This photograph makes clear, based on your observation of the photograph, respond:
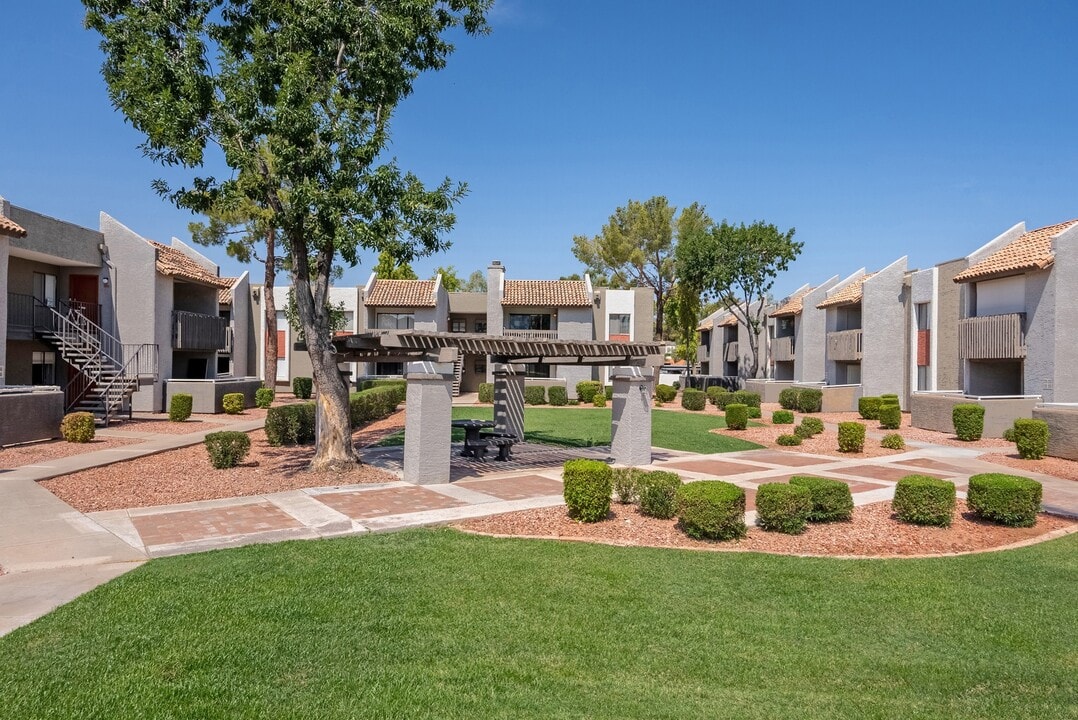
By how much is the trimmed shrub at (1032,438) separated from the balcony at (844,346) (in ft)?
58.5

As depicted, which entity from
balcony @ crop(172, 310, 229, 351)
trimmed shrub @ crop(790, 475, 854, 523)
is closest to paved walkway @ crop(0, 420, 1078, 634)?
trimmed shrub @ crop(790, 475, 854, 523)

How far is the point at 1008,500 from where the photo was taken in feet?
32.6

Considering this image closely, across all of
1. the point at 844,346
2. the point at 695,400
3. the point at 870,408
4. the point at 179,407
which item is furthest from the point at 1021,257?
the point at 179,407

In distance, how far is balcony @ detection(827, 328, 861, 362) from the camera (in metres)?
34.5

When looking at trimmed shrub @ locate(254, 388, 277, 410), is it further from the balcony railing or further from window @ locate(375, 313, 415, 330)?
the balcony railing

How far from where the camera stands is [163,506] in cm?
1064

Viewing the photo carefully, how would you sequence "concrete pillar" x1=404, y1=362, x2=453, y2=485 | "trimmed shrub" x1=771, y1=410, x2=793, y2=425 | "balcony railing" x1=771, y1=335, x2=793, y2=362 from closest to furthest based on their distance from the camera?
"concrete pillar" x1=404, y1=362, x2=453, y2=485, "trimmed shrub" x1=771, y1=410, x2=793, y2=425, "balcony railing" x1=771, y1=335, x2=793, y2=362

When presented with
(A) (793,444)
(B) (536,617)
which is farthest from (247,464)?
(A) (793,444)

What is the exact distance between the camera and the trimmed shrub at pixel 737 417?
80.2ft

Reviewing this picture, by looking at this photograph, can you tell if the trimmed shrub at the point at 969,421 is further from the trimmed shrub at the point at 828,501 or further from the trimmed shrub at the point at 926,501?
the trimmed shrub at the point at 828,501

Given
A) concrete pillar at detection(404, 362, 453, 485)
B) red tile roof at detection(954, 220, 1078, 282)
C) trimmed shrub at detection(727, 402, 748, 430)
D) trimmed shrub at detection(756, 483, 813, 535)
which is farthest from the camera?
trimmed shrub at detection(727, 402, 748, 430)

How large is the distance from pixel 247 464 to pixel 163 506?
463cm

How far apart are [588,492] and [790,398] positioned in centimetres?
2643

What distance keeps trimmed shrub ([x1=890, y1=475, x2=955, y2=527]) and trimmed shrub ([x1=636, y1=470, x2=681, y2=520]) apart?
333 cm
